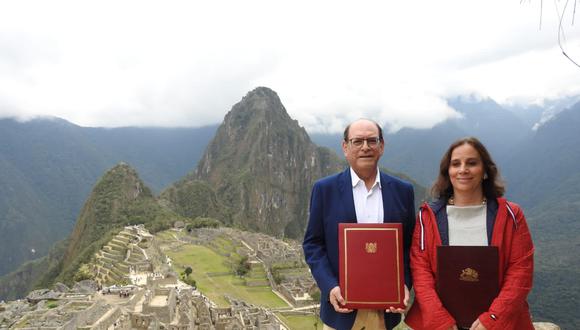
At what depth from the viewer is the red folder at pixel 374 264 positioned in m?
3.88

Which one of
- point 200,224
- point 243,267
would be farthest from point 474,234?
point 200,224

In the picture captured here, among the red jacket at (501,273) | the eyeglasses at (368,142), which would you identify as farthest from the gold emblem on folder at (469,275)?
the eyeglasses at (368,142)

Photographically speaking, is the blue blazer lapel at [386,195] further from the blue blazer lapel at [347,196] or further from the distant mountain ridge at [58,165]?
the distant mountain ridge at [58,165]

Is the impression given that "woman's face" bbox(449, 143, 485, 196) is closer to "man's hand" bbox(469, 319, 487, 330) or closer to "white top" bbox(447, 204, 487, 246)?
"white top" bbox(447, 204, 487, 246)

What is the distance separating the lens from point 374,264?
→ 12.8ft

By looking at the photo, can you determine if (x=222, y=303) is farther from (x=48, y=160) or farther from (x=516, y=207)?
(x=48, y=160)

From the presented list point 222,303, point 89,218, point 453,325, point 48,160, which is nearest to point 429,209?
point 453,325

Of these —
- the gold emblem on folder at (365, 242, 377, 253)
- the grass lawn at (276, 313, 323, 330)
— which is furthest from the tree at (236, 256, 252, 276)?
the gold emblem on folder at (365, 242, 377, 253)

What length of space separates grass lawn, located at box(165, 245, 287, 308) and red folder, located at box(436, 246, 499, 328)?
25.2m

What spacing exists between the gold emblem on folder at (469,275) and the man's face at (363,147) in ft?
3.70

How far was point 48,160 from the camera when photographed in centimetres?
11781

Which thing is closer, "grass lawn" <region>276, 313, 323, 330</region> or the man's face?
the man's face

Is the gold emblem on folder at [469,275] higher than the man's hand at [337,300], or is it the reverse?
the gold emblem on folder at [469,275]

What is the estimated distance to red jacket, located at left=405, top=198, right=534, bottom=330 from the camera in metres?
3.54
